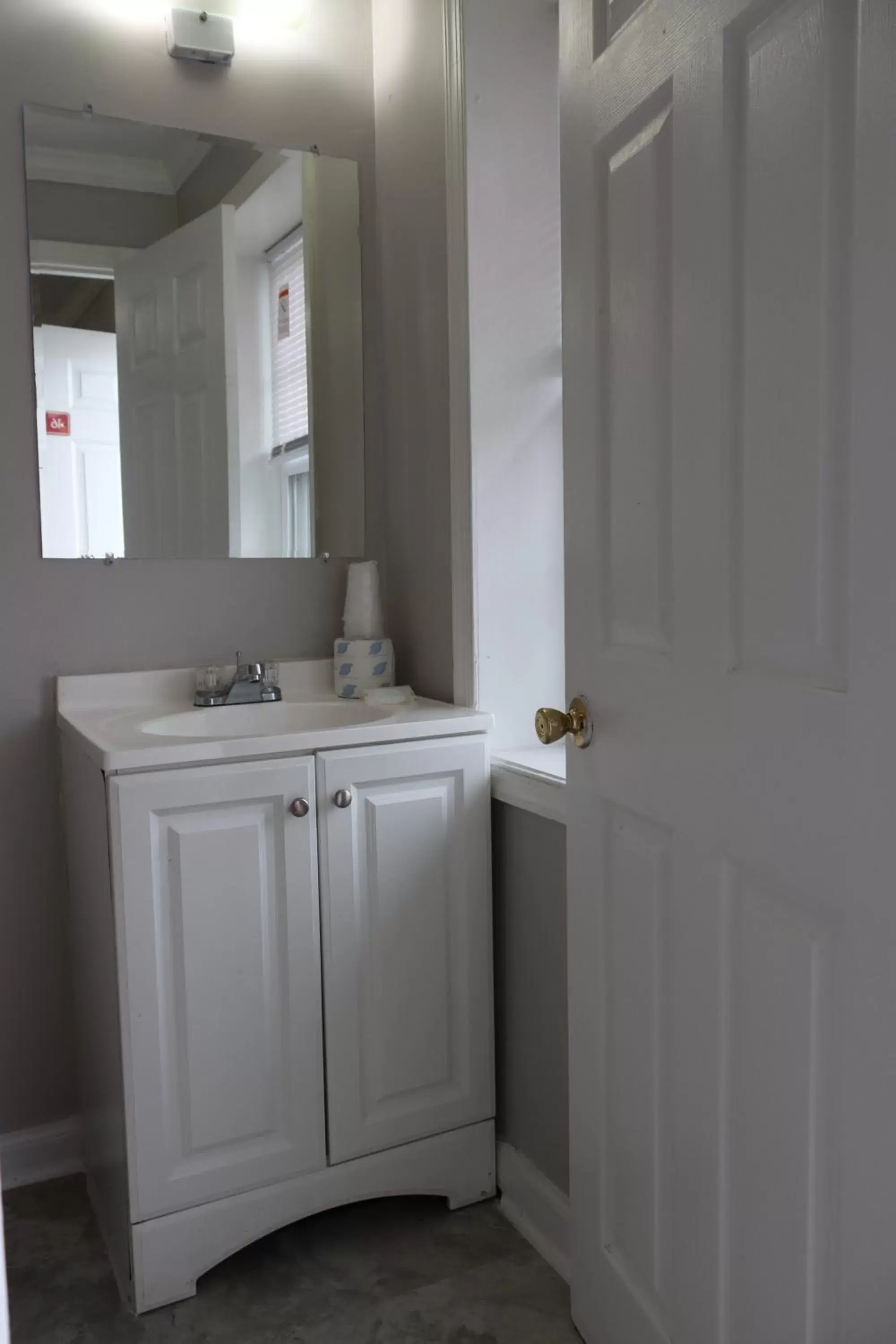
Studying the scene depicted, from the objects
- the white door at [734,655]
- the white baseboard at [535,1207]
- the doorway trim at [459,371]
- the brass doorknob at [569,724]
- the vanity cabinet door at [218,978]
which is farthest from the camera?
the doorway trim at [459,371]

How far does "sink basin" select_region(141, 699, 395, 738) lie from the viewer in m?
1.86

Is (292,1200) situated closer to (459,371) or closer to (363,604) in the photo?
(363,604)

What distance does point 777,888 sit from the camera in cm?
100

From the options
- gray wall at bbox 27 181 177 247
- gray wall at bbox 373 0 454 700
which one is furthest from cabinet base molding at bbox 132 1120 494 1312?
gray wall at bbox 27 181 177 247

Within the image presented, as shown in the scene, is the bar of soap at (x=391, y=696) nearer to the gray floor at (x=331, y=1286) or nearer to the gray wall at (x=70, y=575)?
the gray wall at (x=70, y=575)

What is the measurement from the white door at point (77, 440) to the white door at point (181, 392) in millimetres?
25

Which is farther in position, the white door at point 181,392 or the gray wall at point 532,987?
the white door at point 181,392

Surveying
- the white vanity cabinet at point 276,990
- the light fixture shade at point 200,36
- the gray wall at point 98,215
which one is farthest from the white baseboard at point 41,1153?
the light fixture shade at point 200,36

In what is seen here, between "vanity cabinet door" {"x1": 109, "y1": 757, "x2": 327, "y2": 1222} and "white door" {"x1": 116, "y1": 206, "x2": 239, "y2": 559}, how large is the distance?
0.61 meters

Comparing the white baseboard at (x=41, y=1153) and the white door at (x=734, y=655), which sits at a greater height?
the white door at (x=734, y=655)


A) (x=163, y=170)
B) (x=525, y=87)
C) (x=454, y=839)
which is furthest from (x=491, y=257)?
(x=454, y=839)

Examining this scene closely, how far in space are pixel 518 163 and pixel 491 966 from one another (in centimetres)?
143

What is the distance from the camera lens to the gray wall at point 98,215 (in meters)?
1.85

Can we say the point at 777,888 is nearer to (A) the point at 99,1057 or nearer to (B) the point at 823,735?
(B) the point at 823,735
